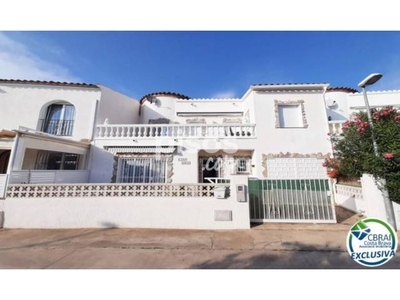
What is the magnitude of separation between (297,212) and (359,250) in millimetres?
2656

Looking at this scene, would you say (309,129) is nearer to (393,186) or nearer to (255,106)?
(255,106)

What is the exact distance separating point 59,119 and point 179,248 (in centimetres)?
1191

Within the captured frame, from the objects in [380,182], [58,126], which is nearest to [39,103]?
[58,126]

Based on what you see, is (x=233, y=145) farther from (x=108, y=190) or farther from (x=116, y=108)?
(x=116, y=108)

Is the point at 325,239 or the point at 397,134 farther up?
the point at 397,134

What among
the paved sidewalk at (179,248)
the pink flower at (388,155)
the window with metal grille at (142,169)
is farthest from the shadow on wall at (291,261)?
the window with metal grille at (142,169)

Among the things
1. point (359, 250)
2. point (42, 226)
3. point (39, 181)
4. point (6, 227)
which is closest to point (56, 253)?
point (42, 226)

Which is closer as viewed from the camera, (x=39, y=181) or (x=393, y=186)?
(x=393, y=186)

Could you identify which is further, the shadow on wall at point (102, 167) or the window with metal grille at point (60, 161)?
the window with metal grille at point (60, 161)

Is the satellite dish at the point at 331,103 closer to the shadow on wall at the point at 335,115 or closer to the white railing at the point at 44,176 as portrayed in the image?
the shadow on wall at the point at 335,115

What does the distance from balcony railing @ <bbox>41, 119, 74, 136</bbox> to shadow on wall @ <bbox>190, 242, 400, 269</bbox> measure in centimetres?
1186

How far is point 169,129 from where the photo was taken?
34.5 feet

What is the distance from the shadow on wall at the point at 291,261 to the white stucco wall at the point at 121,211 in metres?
2.00

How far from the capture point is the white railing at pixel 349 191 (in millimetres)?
7730
